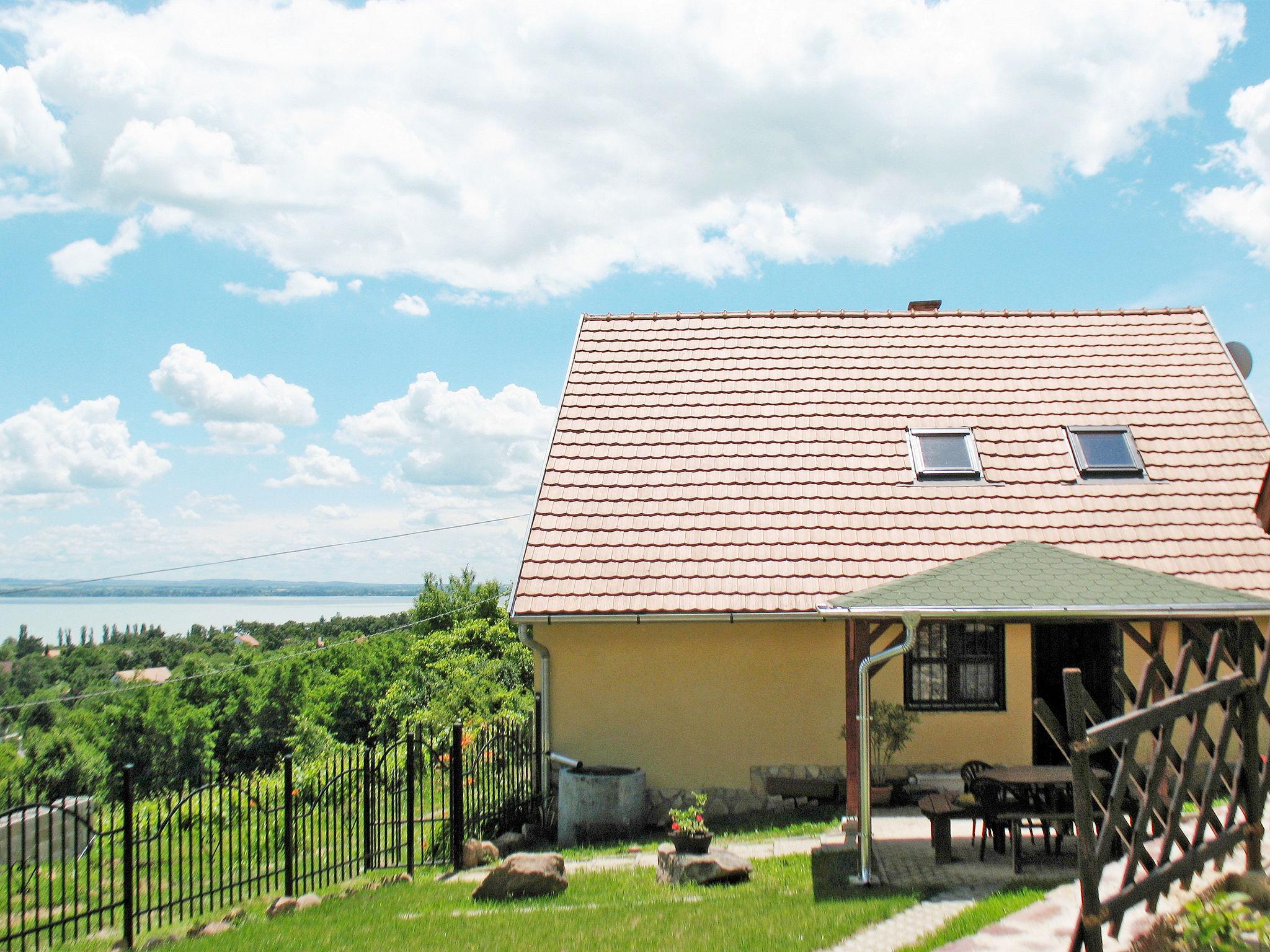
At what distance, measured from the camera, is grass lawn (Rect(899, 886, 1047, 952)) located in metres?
6.30

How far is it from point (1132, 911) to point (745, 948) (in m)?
2.48

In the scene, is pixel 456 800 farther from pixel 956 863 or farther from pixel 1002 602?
pixel 1002 602

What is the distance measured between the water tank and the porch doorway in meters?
5.35

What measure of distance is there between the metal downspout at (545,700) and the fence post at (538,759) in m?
0.04

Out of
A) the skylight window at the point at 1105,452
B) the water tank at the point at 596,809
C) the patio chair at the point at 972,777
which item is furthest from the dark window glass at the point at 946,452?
the water tank at the point at 596,809

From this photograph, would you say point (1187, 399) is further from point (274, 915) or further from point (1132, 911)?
point (274, 915)

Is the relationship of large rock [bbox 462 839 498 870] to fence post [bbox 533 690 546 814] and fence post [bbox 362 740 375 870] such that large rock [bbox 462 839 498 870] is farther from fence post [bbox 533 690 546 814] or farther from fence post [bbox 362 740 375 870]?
fence post [bbox 533 690 546 814]

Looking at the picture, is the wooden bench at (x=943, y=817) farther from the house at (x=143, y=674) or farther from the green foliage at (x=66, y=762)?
the house at (x=143, y=674)

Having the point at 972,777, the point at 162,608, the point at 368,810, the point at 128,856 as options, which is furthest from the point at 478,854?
the point at 162,608

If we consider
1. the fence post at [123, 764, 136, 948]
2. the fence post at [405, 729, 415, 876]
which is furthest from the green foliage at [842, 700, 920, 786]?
the fence post at [123, 764, 136, 948]

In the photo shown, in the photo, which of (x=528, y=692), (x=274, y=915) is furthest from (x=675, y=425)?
(x=528, y=692)

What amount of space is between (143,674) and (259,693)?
60.3 ft

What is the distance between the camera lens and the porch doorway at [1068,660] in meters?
12.2

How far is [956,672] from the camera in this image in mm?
12188
